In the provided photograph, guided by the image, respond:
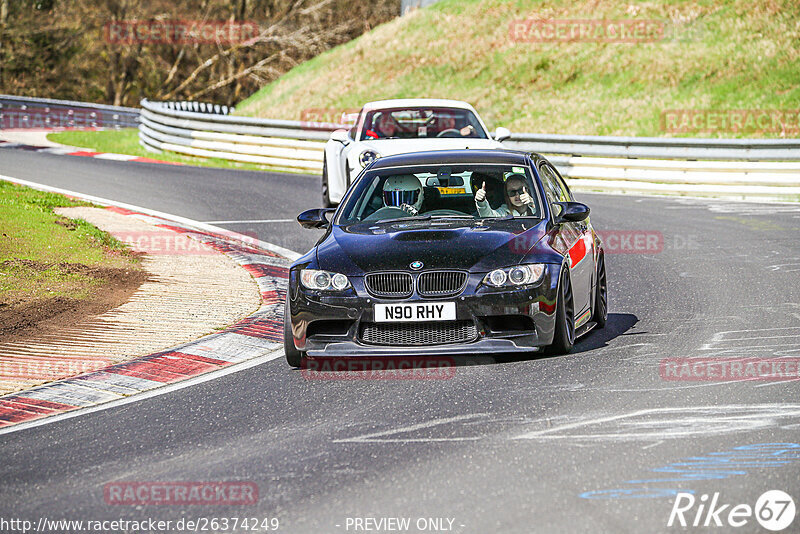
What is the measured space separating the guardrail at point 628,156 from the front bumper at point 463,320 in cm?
1409

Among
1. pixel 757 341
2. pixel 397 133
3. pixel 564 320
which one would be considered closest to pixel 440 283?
pixel 564 320

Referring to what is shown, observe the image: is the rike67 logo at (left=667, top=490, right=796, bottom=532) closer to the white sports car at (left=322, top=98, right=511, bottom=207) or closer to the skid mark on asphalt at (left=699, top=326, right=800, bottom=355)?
the skid mark on asphalt at (left=699, top=326, right=800, bottom=355)

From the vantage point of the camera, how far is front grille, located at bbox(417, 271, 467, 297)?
8.05 meters

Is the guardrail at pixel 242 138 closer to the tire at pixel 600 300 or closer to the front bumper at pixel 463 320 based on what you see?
the tire at pixel 600 300

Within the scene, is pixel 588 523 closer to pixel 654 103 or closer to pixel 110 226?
pixel 110 226

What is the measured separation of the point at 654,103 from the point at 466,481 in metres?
27.0

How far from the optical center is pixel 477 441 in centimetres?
633

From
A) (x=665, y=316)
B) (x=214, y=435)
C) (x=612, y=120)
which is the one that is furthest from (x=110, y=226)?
(x=612, y=120)

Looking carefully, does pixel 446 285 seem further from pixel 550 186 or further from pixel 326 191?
pixel 326 191

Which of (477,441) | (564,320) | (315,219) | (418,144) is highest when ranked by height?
(315,219)

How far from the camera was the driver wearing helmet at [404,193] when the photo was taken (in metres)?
9.52

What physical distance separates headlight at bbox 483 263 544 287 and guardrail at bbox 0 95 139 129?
32266mm

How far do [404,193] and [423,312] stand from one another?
5.97 feet

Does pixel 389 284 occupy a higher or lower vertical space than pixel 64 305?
higher
